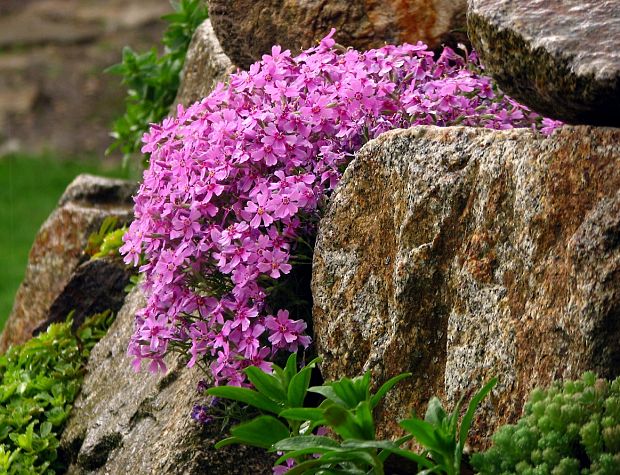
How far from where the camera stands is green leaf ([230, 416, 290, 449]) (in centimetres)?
293

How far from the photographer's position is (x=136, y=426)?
13.0 feet

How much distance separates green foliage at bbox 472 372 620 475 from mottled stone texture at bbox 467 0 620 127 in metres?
0.67

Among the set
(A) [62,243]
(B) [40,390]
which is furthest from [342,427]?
(A) [62,243]

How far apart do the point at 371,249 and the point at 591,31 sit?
86cm

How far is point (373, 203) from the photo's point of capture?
333 centimetres

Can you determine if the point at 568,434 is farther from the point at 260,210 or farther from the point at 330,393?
the point at 260,210

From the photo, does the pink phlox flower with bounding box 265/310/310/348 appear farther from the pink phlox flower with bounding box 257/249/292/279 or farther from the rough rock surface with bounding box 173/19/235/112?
the rough rock surface with bounding box 173/19/235/112

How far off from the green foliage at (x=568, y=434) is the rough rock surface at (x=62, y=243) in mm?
3184

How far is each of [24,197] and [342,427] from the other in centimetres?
889

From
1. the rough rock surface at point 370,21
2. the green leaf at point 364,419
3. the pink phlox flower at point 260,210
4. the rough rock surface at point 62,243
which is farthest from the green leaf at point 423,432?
the rough rock surface at point 62,243

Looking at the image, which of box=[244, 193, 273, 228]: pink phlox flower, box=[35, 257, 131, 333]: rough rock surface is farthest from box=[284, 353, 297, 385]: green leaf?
box=[35, 257, 131, 333]: rough rock surface

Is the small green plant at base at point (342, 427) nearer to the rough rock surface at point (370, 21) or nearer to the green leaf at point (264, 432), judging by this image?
the green leaf at point (264, 432)

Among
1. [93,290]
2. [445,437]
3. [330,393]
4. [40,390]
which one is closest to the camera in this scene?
[445,437]

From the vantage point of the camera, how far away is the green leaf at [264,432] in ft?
9.61
